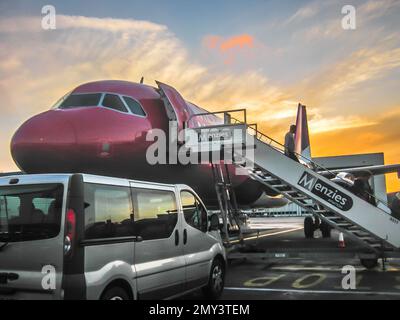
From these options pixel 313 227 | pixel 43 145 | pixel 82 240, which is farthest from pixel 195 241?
pixel 313 227

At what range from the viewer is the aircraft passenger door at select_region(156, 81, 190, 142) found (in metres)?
11.1

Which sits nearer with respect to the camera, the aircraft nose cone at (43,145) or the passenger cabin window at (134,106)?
the aircraft nose cone at (43,145)

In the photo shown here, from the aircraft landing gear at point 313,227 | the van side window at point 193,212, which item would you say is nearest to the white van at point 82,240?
the van side window at point 193,212

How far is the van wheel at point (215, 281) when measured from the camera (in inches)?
302

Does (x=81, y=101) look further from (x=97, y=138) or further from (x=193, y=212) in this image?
(x=193, y=212)

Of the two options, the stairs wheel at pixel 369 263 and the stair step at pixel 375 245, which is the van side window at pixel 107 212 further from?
the stairs wheel at pixel 369 263

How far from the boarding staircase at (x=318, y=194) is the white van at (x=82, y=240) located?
4.89 metres

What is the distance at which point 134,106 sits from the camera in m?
10.6

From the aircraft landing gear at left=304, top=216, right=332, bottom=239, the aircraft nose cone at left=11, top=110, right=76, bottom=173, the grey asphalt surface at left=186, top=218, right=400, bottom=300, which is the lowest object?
the grey asphalt surface at left=186, top=218, right=400, bottom=300

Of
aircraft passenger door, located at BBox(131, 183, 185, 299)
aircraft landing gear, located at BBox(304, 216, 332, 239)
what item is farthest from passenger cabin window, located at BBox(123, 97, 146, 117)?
aircraft landing gear, located at BBox(304, 216, 332, 239)

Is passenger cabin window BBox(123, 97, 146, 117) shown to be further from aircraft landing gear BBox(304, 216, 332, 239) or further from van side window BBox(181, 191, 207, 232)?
aircraft landing gear BBox(304, 216, 332, 239)

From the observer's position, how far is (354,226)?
35.2ft

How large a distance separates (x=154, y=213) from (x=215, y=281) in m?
2.32

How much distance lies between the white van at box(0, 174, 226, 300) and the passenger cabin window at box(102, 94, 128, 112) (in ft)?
14.4
